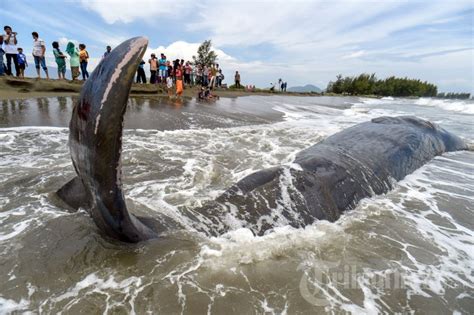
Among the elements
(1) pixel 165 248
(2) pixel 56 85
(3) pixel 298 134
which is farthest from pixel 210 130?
(2) pixel 56 85

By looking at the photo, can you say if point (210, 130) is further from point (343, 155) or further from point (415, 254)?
point (415, 254)

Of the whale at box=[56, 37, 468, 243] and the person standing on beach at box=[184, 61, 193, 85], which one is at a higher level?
the person standing on beach at box=[184, 61, 193, 85]

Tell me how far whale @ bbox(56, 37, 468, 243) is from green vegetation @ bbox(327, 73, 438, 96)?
197 feet

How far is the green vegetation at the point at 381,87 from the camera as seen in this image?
61.5 metres

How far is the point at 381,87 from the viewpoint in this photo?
6762cm

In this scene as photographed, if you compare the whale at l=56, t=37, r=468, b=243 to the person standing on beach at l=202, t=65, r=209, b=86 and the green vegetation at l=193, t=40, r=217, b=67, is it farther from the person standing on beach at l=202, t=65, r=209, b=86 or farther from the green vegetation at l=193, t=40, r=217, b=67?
the green vegetation at l=193, t=40, r=217, b=67

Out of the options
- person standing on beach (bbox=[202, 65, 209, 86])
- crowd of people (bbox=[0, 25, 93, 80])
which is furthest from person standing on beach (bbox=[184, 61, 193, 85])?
crowd of people (bbox=[0, 25, 93, 80])

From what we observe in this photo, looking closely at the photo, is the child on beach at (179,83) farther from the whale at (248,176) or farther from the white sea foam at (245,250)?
the whale at (248,176)

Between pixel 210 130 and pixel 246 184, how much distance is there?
603cm

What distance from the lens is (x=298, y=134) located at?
957 cm

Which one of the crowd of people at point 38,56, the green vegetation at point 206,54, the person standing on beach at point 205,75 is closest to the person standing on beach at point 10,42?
the crowd of people at point 38,56

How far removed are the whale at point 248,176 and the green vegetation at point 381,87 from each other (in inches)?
2359

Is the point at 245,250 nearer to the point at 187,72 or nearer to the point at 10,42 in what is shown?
the point at 10,42

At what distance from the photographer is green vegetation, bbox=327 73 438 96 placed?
202 ft
